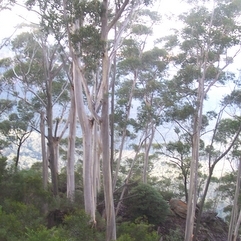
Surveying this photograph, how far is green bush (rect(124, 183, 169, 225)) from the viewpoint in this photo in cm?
1228

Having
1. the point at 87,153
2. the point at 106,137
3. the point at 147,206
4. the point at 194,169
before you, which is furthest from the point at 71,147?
the point at 194,169

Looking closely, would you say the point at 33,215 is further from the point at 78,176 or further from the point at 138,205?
the point at 78,176

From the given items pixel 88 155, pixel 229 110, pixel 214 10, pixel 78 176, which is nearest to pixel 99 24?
pixel 88 155

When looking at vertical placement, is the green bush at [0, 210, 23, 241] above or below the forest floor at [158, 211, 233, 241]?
below

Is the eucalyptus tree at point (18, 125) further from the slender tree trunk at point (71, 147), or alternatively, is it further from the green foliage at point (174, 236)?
the green foliage at point (174, 236)

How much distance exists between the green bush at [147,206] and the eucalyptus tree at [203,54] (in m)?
1.16

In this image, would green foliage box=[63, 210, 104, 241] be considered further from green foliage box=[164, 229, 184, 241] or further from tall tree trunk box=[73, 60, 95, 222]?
green foliage box=[164, 229, 184, 241]

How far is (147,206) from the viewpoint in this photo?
12.2 meters

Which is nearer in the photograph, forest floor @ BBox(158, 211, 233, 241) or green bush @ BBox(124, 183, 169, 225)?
green bush @ BBox(124, 183, 169, 225)

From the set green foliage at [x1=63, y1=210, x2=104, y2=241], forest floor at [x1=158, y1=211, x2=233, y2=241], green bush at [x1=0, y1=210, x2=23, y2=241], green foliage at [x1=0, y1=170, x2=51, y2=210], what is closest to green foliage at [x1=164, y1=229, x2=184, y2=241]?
forest floor at [x1=158, y1=211, x2=233, y2=241]

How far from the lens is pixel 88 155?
27.2 ft

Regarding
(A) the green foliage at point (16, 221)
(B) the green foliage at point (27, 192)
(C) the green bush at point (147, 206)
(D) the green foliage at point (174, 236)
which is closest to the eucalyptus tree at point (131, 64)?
(C) the green bush at point (147, 206)

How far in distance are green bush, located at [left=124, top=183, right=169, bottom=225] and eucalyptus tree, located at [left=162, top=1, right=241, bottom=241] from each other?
1.16 metres

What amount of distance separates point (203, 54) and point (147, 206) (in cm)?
550
